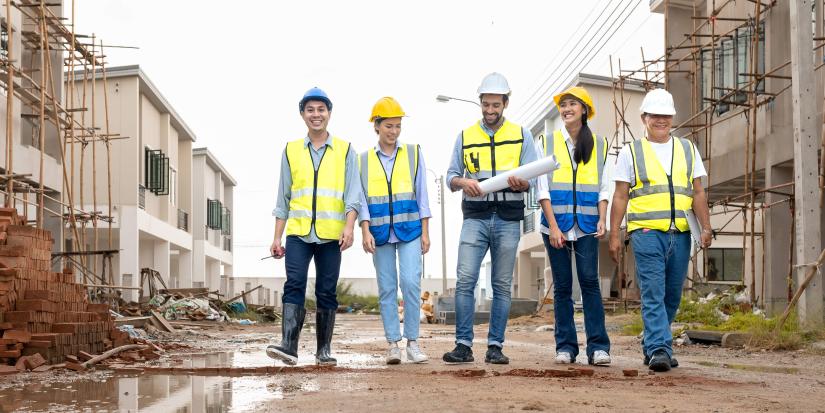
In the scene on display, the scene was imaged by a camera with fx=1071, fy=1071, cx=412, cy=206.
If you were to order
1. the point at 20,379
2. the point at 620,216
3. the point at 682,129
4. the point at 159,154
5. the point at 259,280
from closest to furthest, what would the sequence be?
1. the point at 20,379
2. the point at 620,216
3. the point at 682,129
4. the point at 159,154
5. the point at 259,280

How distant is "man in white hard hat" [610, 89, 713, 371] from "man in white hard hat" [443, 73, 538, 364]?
818 millimetres

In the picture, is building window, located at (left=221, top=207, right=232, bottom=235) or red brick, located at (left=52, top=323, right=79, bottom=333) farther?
building window, located at (left=221, top=207, right=232, bottom=235)

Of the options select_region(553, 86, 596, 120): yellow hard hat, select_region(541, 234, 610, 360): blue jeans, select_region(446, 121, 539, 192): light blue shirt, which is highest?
select_region(553, 86, 596, 120): yellow hard hat

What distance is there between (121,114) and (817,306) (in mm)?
26286

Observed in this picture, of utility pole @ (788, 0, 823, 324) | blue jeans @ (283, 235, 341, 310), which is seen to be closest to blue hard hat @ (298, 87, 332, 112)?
blue jeans @ (283, 235, 341, 310)

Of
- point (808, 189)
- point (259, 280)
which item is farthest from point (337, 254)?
point (259, 280)

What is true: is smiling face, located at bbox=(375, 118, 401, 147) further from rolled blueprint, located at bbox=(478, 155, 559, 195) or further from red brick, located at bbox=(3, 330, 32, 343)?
red brick, located at bbox=(3, 330, 32, 343)

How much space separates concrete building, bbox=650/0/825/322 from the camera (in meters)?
12.8

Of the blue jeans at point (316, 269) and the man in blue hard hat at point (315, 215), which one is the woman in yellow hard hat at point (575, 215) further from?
the blue jeans at point (316, 269)

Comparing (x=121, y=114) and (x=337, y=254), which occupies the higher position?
(x=121, y=114)

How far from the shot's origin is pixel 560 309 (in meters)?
8.76

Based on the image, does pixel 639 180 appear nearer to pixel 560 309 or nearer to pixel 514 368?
pixel 560 309

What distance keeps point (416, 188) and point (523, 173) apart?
1038 millimetres

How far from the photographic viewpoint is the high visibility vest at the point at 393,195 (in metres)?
8.75
